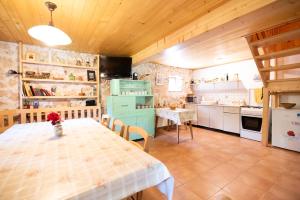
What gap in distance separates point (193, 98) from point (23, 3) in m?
5.40

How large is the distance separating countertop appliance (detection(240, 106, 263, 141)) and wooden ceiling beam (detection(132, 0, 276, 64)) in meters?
2.86

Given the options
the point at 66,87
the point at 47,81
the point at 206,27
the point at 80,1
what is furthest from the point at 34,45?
the point at 206,27

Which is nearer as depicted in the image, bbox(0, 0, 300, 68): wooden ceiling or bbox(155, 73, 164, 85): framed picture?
bbox(0, 0, 300, 68): wooden ceiling

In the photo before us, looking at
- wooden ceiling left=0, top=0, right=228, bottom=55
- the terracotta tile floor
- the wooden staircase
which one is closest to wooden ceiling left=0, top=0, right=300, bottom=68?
wooden ceiling left=0, top=0, right=228, bottom=55

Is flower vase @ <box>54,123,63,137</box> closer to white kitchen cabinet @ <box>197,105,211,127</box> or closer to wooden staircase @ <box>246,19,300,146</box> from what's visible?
wooden staircase @ <box>246,19,300,146</box>

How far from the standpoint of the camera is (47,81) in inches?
126

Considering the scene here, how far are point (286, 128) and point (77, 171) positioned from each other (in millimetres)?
3952

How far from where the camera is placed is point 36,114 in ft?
A: 9.55

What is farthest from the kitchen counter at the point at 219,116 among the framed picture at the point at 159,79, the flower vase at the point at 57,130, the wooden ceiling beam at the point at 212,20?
the flower vase at the point at 57,130

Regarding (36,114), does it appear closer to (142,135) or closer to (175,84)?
(142,135)

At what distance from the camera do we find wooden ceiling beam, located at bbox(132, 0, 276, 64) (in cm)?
146

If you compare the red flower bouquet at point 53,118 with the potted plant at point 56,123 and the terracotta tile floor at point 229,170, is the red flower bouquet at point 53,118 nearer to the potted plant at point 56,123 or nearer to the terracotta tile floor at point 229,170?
the potted plant at point 56,123

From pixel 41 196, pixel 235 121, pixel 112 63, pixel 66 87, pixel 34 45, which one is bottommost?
pixel 235 121

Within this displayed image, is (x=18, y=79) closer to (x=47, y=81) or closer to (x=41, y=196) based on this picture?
(x=47, y=81)
